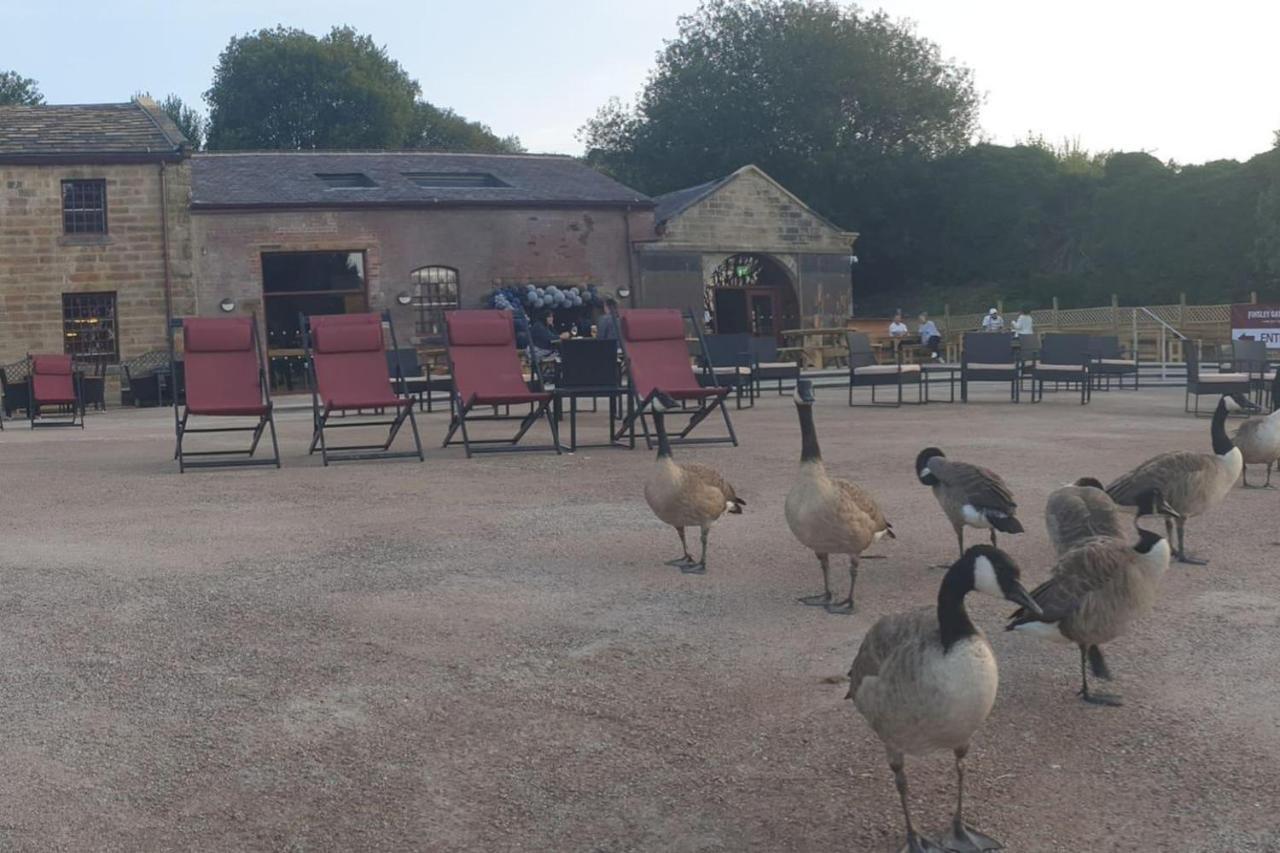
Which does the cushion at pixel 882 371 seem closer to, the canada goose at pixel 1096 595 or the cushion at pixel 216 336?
the cushion at pixel 216 336

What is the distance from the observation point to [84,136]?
1107 inches

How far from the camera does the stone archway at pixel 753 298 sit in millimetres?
36438

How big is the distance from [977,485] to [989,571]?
285 cm

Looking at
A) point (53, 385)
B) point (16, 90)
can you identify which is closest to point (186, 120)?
point (16, 90)

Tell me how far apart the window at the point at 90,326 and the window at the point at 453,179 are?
8.36 m

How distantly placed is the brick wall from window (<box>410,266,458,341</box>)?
5458mm

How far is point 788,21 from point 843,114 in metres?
5.41

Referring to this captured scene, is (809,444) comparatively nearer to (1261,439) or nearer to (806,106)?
(1261,439)

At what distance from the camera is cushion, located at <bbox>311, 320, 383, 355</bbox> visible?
12234 mm

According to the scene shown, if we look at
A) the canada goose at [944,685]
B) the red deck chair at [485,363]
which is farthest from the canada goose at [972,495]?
the red deck chair at [485,363]

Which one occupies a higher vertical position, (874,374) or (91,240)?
(91,240)

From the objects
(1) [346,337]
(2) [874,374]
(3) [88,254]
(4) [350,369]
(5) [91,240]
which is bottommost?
(2) [874,374]

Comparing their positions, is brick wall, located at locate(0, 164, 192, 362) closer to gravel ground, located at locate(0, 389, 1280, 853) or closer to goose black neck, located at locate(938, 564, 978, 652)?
gravel ground, located at locate(0, 389, 1280, 853)

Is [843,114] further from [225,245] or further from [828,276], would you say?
[225,245]
